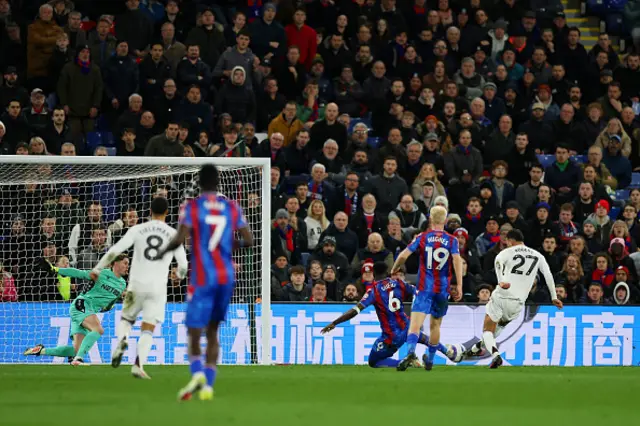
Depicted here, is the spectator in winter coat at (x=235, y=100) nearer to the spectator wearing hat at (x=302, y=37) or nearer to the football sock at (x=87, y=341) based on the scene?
the spectator wearing hat at (x=302, y=37)

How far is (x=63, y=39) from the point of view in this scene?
72.3 ft

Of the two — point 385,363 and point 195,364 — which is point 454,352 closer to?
point 385,363

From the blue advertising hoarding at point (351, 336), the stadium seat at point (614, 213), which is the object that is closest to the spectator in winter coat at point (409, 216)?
the blue advertising hoarding at point (351, 336)

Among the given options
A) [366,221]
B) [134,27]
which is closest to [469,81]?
[366,221]

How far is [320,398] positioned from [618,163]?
1431 centimetres

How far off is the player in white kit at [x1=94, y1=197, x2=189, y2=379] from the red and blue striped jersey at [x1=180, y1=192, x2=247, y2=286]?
108 inches

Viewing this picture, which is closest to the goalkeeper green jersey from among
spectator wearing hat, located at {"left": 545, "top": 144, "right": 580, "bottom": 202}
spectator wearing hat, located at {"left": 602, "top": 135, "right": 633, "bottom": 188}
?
spectator wearing hat, located at {"left": 545, "top": 144, "right": 580, "bottom": 202}

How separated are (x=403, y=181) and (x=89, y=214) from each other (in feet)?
19.3

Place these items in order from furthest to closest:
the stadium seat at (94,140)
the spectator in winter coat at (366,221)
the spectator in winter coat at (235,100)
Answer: the spectator in winter coat at (235,100) < the stadium seat at (94,140) < the spectator in winter coat at (366,221)

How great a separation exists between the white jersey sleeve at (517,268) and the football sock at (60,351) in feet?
19.6

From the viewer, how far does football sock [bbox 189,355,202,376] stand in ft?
32.8

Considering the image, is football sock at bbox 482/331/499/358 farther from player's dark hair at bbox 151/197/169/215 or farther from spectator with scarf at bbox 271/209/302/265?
player's dark hair at bbox 151/197/169/215

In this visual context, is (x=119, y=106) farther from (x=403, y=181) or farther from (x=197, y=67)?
(x=403, y=181)

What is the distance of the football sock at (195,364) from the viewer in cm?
1001
